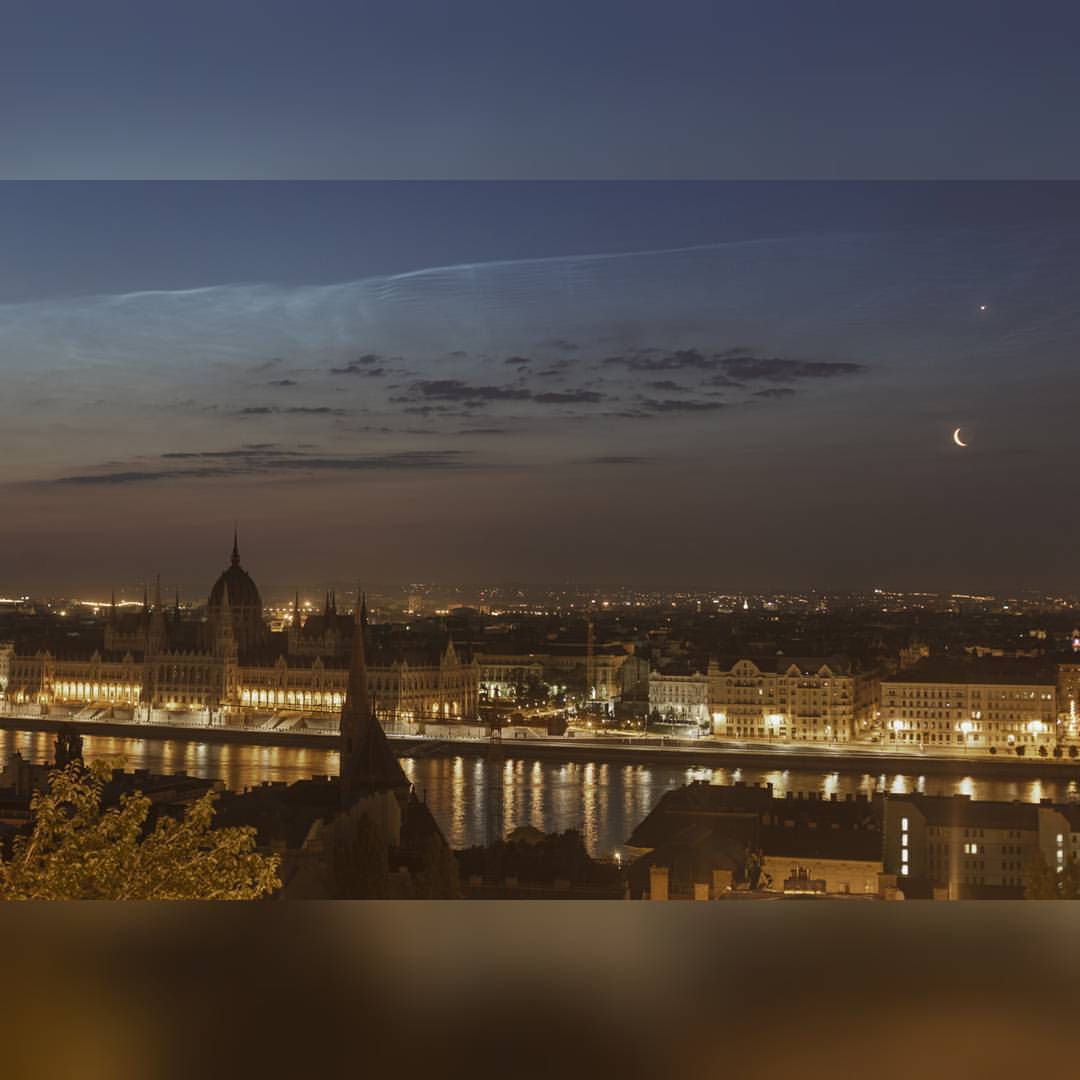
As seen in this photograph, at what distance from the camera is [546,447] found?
391cm

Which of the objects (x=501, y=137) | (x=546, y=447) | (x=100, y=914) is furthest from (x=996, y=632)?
(x=100, y=914)

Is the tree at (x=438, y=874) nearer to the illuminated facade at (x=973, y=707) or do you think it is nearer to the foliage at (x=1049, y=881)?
the illuminated facade at (x=973, y=707)

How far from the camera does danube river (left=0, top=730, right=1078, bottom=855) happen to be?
3.85 meters

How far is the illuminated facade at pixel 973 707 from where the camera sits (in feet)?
12.9

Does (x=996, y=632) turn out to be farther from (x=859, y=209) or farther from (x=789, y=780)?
(x=859, y=209)

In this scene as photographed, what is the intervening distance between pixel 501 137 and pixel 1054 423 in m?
1.85

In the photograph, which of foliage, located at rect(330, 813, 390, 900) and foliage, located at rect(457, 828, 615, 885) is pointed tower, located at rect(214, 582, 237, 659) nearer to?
foliage, located at rect(330, 813, 390, 900)

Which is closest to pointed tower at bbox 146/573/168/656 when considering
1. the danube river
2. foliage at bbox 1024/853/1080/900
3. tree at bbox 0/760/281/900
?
the danube river

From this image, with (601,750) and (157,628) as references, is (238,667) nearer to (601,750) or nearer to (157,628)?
(157,628)

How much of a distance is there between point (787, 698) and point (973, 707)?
0.58m

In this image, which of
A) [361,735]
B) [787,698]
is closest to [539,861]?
[361,735]

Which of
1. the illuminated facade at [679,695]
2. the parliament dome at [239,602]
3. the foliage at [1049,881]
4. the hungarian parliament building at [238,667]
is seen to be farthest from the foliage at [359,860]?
the foliage at [1049,881]

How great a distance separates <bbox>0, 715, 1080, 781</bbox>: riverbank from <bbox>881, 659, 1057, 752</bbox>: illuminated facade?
6 cm

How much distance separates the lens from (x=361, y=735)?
13.3ft
